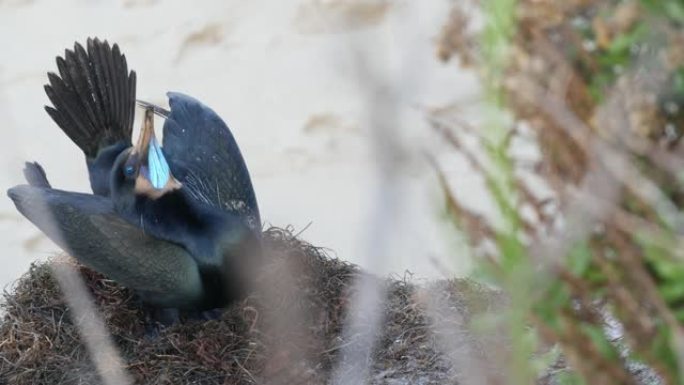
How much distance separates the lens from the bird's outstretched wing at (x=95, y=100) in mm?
2746

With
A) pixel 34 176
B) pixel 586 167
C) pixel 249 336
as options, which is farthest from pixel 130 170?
pixel 586 167

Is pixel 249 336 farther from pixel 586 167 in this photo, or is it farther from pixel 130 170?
pixel 586 167

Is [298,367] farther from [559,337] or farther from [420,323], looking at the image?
[559,337]

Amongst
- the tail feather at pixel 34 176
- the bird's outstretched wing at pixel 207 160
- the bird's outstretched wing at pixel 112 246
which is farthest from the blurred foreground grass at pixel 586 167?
the tail feather at pixel 34 176

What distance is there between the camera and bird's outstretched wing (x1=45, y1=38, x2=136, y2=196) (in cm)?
275

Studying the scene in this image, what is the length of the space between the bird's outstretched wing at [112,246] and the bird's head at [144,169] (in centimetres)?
7

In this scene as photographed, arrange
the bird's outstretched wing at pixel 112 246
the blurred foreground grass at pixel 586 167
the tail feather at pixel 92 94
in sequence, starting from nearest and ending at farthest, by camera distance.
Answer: the blurred foreground grass at pixel 586 167 → the bird's outstretched wing at pixel 112 246 → the tail feather at pixel 92 94

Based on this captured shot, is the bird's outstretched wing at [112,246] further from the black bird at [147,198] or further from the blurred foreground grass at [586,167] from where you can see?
the blurred foreground grass at [586,167]

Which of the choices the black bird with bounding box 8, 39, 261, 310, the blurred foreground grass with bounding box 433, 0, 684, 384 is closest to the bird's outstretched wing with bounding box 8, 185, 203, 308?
the black bird with bounding box 8, 39, 261, 310

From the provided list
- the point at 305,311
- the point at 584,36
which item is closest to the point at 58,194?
the point at 305,311

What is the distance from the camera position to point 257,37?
3.35m

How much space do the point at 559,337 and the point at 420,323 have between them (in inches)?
61.1

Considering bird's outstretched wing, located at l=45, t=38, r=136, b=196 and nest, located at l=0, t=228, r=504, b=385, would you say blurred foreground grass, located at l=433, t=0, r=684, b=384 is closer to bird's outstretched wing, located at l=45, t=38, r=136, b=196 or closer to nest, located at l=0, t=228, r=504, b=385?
nest, located at l=0, t=228, r=504, b=385

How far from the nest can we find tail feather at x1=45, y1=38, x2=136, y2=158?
33 centimetres
